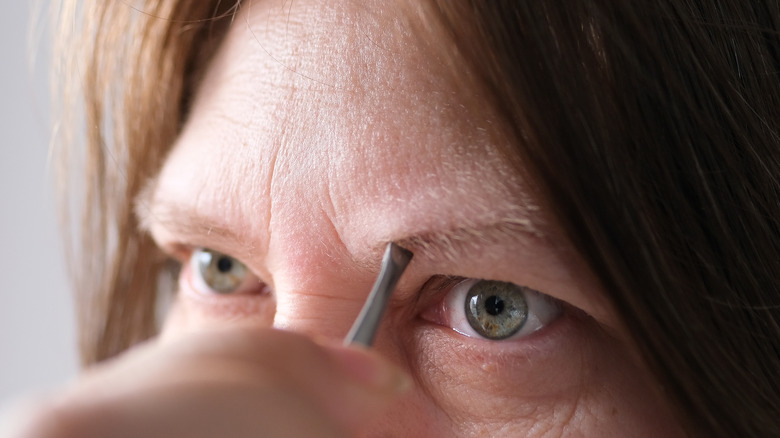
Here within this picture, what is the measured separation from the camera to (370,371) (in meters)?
0.47

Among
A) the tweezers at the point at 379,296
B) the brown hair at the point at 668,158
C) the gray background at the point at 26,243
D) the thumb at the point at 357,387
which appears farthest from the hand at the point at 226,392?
the gray background at the point at 26,243

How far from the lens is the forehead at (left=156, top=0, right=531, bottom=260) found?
640 millimetres

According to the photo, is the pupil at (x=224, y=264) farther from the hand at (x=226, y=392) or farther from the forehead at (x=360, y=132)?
the hand at (x=226, y=392)

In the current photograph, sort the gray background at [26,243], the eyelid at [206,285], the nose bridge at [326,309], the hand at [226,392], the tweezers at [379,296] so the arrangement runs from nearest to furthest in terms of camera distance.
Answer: the hand at [226,392], the tweezers at [379,296], the nose bridge at [326,309], the eyelid at [206,285], the gray background at [26,243]

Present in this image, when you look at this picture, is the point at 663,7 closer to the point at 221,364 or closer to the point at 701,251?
the point at 701,251

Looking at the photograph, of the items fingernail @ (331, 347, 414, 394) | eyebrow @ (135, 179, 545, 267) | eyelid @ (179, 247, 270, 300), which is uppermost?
eyebrow @ (135, 179, 545, 267)

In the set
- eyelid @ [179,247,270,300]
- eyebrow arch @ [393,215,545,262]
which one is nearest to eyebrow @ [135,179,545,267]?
eyebrow arch @ [393,215,545,262]

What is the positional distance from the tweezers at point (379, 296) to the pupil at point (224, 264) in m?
0.31

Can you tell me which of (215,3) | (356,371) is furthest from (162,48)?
(356,371)

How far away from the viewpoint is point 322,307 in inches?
27.6

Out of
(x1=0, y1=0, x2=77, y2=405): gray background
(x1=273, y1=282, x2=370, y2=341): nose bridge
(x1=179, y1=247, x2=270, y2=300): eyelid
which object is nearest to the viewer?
(x1=273, y1=282, x2=370, y2=341): nose bridge

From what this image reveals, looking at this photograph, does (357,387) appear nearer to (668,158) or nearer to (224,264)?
(668,158)

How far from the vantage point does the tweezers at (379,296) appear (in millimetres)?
587

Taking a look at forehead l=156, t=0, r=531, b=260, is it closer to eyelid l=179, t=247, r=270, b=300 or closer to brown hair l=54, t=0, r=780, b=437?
brown hair l=54, t=0, r=780, b=437
